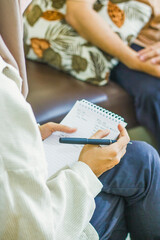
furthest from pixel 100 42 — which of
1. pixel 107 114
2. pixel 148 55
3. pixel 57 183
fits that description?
pixel 57 183

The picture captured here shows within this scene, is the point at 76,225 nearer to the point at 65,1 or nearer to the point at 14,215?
the point at 14,215

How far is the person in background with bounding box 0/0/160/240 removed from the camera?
17.9 inches

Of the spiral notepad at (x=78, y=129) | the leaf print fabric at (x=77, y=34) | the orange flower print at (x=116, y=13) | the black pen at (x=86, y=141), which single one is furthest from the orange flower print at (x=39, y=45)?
the black pen at (x=86, y=141)

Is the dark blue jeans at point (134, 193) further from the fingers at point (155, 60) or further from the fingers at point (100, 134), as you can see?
the fingers at point (155, 60)

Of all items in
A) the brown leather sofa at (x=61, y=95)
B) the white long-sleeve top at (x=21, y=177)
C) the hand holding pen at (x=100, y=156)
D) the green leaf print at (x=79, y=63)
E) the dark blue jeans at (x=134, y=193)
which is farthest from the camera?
the green leaf print at (x=79, y=63)

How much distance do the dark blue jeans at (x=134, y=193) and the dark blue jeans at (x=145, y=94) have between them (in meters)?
0.44

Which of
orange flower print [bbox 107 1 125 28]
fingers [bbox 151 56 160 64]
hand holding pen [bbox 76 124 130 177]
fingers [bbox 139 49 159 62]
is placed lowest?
fingers [bbox 151 56 160 64]

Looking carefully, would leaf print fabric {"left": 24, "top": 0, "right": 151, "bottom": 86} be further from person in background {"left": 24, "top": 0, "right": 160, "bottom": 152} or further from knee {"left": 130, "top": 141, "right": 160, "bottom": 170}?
knee {"left": 130, "top": 141, "right": 160, "bottom": 170}

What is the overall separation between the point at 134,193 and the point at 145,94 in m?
0.53

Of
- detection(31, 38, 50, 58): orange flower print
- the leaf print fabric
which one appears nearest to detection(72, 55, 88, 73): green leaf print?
the leaf print fabric

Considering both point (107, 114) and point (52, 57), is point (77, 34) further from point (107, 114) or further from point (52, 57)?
point (107, 114)

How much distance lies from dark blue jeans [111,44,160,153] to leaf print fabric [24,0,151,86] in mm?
88

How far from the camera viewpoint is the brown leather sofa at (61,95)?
1107 mm

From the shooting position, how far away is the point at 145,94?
1197 mm
